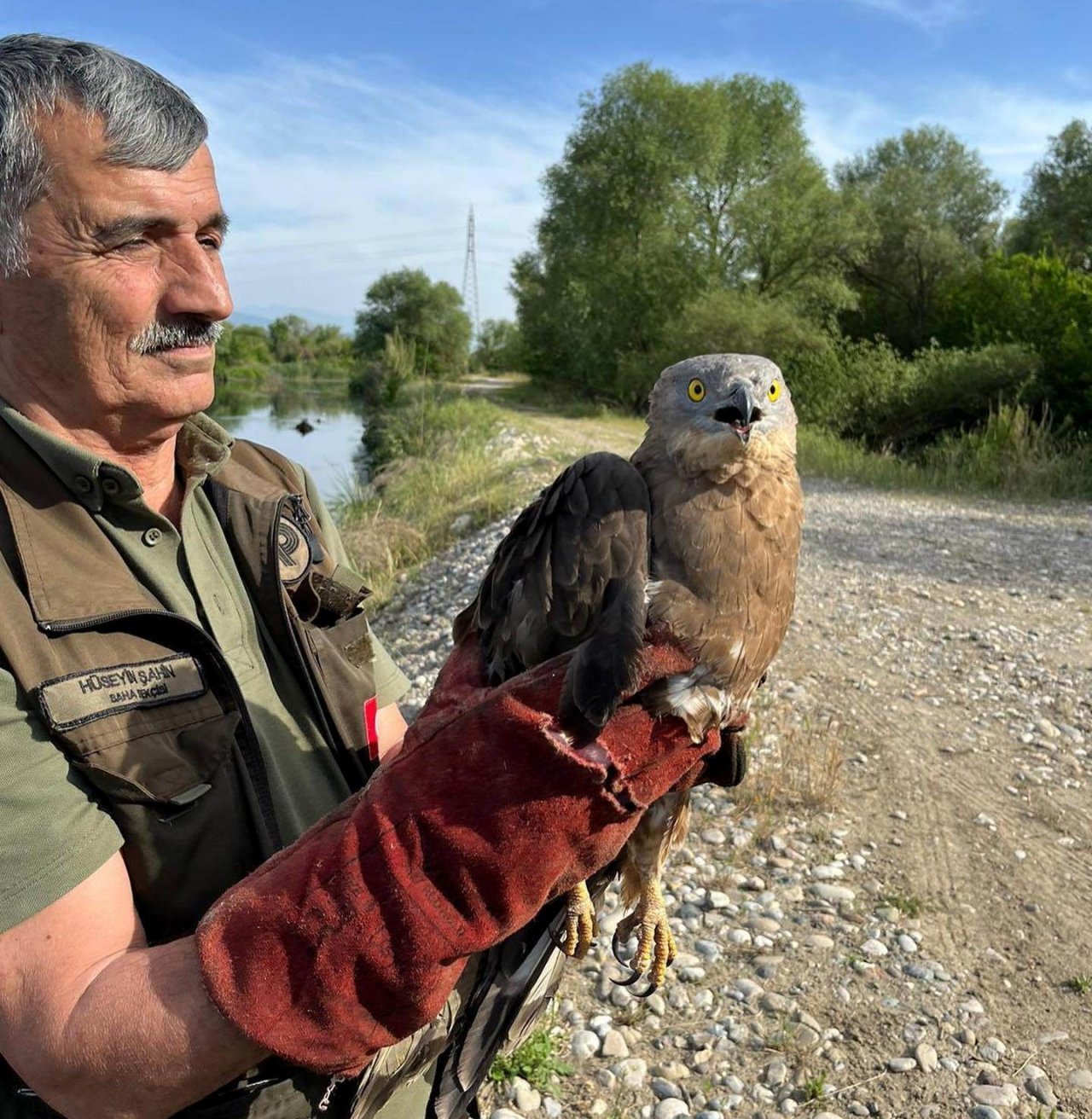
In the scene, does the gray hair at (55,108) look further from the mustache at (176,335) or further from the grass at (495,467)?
the grass at (495,467)

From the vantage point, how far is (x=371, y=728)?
225 cm

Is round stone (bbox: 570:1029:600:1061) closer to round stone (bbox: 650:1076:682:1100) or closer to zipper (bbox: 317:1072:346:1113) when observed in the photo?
round stone (bbox: 650:1076:682:1100)

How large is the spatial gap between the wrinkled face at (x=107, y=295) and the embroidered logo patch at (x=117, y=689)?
0.57 metres

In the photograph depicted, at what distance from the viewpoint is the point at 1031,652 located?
294 inches

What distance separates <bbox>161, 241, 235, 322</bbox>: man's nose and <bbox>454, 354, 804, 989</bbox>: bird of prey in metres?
1.02

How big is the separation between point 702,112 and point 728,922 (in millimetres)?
30925

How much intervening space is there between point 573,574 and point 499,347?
62.4m

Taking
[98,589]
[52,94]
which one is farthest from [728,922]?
[52,94]

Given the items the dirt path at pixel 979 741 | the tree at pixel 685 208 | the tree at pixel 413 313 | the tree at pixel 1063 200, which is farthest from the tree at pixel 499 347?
the dirt path at pixel 979 741

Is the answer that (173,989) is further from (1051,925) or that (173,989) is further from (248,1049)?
(1051,925)

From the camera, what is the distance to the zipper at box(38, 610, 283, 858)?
1.70 m

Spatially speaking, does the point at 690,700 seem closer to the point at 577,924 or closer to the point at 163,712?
the point at 577,924

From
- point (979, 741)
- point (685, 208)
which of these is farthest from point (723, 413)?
point (685, 208)

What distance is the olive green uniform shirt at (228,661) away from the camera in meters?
1.44
